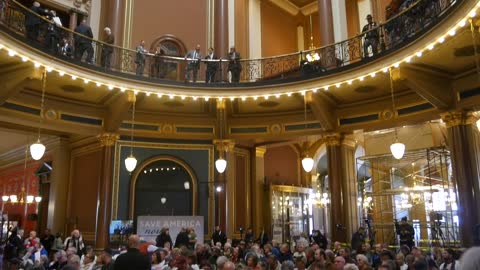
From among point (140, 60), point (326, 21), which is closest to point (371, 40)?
point (326, 21)

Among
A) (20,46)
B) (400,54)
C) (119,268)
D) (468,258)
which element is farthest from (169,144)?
(468,258)

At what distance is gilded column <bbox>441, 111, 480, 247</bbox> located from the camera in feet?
30.2

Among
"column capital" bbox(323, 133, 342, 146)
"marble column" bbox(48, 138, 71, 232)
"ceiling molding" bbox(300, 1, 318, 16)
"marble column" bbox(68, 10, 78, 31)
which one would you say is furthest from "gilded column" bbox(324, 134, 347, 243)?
"marble column" bbox(48, 138, 71, 232)

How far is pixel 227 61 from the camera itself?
1180 centimetres

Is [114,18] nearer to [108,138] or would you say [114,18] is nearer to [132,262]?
[108,138]

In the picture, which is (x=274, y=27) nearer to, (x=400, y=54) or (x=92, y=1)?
(x=92, y=1)

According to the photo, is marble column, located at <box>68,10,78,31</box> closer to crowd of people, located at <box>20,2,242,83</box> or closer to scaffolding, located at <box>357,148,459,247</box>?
crowd of people, located at <box>20,2,242,83</box>

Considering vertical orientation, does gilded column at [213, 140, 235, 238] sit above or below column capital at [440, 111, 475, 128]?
below

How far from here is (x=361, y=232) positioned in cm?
1111

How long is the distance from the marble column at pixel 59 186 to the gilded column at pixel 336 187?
25.5 ft

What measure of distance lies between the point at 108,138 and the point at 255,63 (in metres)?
4.49

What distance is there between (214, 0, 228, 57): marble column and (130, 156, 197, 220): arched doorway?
11.5ft

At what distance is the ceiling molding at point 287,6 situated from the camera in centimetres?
1614

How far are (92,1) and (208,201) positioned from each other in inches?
254
